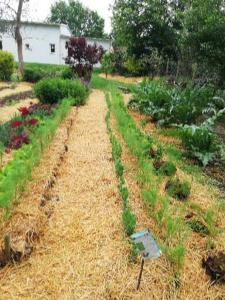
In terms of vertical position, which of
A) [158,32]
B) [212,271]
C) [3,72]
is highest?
[158,32]

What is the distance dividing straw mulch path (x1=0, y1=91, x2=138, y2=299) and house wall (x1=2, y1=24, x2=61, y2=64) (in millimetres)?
28886

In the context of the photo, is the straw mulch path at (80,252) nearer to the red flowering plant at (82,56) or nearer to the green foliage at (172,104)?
the green foliage at (172,104)

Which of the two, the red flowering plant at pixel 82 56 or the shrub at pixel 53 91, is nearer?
Result: the shrub at pixel 53 91

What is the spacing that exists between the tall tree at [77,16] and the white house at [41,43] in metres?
27.4

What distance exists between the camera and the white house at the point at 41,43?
30500 millimetres

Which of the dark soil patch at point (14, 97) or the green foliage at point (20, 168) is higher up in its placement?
the green foliage at point (20, 168)

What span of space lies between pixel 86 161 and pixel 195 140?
1.66 meters

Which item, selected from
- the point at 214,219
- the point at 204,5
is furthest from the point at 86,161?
the point at 204,5

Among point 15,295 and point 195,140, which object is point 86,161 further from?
point 15,295

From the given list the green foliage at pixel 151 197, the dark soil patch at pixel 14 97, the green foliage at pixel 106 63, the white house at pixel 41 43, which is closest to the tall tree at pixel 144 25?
the green foliage at pixel 106 63

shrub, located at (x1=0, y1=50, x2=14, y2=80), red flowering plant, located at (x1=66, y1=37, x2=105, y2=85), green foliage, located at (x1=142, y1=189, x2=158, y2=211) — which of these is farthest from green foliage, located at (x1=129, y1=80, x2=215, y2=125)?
shrub, located at (x1=0, y1=50, x2=14, y2=80)

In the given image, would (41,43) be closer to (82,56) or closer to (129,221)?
(82,56)

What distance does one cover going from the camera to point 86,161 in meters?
4.69

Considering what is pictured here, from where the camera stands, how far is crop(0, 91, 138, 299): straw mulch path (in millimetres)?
2264
